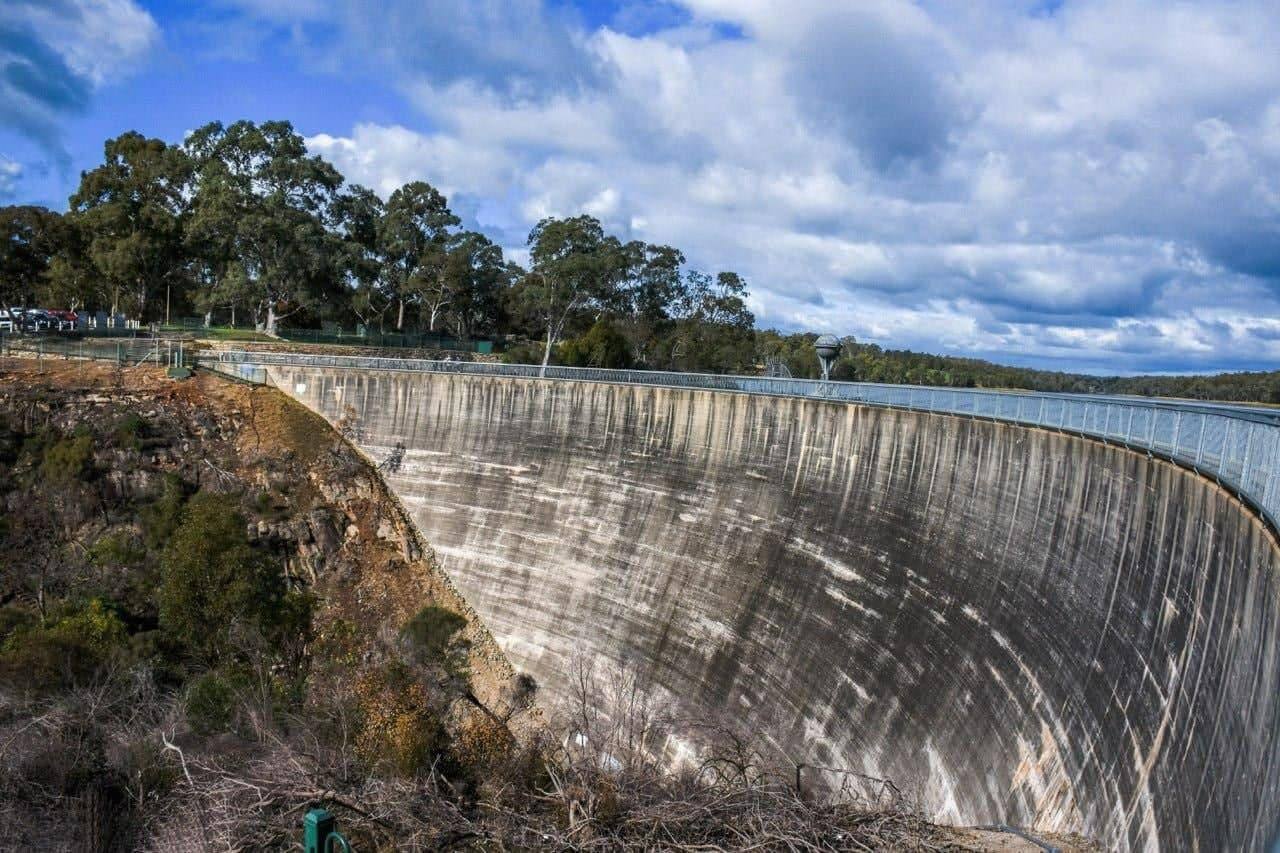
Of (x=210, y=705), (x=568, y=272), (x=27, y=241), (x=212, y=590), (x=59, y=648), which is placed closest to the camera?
(x=210, y=705)

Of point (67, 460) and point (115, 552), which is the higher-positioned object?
point (67, 460)

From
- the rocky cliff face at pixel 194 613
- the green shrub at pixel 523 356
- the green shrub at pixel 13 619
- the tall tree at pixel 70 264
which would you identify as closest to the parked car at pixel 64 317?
the tall tree at pixel 70 264

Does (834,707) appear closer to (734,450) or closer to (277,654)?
(734,450)

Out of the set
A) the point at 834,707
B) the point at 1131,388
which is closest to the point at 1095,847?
the point at 834,707

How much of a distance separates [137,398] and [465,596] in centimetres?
1830

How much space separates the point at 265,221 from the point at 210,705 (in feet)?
130

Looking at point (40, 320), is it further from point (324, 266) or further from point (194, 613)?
point (194, 613)

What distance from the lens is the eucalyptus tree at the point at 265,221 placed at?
53781 millimetres

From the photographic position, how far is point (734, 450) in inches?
1077

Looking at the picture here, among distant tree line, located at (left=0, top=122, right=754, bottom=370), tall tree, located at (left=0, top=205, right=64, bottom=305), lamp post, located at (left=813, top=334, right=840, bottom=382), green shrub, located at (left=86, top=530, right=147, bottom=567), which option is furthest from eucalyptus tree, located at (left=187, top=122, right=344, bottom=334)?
lamp post, located at (left=813, top=334, right=840, bottom=382)

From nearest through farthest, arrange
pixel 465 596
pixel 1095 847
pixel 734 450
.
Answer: pixel 1095 847
pixel 734 450
pixel 465 596

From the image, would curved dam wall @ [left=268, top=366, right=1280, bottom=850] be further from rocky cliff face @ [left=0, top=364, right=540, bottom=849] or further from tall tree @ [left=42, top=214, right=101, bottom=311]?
tall tree @ [left=42, top=214, right=101, bottom=311]

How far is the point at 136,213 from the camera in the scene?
179 ft

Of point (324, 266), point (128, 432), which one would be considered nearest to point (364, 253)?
point (324, 266)
